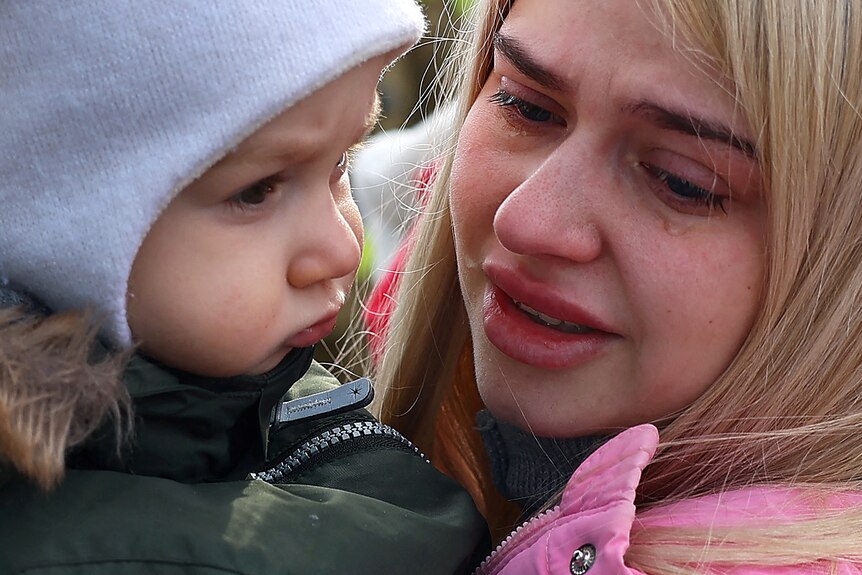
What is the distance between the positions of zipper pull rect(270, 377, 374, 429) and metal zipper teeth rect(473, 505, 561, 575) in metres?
0.28

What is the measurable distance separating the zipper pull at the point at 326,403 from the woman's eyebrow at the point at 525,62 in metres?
0.50

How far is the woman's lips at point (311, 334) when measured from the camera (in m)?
1.39

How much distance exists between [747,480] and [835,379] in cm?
19

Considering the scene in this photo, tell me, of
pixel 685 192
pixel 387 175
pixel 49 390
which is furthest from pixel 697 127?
pixel 387 175

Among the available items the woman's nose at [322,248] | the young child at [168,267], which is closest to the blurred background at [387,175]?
the woman's nose at [322,248]

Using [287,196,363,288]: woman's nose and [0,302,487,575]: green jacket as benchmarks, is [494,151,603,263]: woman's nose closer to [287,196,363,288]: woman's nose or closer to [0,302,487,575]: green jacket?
[287,196,363,288]: woman's nose

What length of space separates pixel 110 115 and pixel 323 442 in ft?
1.81

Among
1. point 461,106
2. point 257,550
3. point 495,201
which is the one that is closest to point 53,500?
point 257,550

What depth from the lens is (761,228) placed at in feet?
4.72

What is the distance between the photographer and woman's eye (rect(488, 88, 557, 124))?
1.61 metres

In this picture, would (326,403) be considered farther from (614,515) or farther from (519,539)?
(614,515)

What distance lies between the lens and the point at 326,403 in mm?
1540

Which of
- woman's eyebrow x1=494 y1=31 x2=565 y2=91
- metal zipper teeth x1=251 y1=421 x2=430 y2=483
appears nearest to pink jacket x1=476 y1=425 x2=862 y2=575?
metal zipper teeth x1=251 y1=421 x2=430 y2=483

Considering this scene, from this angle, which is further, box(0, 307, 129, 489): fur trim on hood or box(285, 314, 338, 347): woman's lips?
box(285, 314, 338, 347): woman's lips
